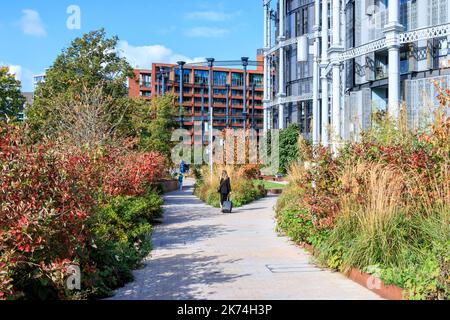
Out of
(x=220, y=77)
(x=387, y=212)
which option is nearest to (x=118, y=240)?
(x=387, y=212)

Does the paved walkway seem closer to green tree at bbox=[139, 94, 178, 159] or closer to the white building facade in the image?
the white building facade

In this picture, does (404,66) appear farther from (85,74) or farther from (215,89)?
(215,89)

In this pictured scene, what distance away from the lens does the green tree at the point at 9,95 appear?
2391cm

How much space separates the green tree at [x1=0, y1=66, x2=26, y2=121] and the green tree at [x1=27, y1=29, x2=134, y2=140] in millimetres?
4878

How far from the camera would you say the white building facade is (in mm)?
17625

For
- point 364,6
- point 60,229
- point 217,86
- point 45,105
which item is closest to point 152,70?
point 217,86

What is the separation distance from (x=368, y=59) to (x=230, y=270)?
2444 cm

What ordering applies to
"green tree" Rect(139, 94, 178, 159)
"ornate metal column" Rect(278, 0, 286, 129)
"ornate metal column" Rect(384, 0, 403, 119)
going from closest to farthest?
"ornate metal column" Rect(384, 0, 403, 119), "green tree" Rect(139, 94, 178, 159), "ornate metal column" Rect(278, 0, 286, 129)

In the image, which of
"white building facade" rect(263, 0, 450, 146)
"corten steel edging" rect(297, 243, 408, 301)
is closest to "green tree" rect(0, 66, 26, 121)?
"white building facade" rect(263, 0, 450, 146)

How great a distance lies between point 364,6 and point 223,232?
71.9ft

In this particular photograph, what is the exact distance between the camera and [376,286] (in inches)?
241

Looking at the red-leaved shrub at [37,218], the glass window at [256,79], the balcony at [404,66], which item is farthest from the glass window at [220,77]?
the red-leaved shrub at [37,218]

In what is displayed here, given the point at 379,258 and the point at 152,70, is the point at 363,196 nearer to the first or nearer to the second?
the point at 379,258

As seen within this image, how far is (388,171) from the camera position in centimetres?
779
